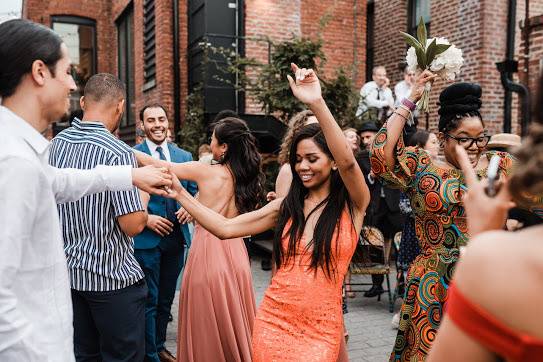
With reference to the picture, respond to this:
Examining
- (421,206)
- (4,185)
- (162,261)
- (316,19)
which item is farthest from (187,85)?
(4,185)

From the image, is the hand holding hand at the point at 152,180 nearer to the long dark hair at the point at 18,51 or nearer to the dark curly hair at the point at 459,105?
the long dark hair at the point at 18,51

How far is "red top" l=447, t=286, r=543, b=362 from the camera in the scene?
3.10 ft

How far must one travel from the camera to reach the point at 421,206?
2.84m

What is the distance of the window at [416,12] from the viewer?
11344mm

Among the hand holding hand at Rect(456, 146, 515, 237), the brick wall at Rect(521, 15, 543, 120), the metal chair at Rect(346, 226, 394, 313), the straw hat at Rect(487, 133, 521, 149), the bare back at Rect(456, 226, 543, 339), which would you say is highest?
the brick wall at Rect(521, 15, 543, 120)

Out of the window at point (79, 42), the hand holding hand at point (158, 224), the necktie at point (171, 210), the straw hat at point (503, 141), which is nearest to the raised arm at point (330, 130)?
the hand holding hand at point (158, 224)

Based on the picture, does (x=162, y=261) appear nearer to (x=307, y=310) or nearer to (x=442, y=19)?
(x=307, y=310)

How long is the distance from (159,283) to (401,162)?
279 centimetres

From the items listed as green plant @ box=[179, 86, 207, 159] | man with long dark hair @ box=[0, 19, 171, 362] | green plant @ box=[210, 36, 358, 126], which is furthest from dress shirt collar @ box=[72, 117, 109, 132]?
green plant @ box=[179, 86, 207, 159]

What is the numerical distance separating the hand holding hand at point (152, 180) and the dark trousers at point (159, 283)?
81.5 inches

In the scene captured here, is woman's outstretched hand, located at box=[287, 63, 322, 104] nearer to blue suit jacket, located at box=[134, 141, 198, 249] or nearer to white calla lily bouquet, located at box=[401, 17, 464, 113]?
white calla lily bouquet, located at box=[401, 17, 464, 113]

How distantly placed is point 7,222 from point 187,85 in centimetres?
938

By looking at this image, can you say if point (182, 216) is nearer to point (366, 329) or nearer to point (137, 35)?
point (366, 329)

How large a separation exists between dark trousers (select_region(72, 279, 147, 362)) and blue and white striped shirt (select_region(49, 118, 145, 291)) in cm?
7
